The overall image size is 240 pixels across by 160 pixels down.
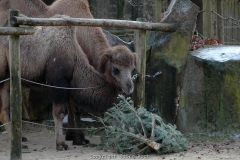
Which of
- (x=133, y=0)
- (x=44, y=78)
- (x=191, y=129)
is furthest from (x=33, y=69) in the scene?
(x=133, y=0)

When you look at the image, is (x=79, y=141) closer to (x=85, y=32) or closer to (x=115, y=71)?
(x=115, y=71)

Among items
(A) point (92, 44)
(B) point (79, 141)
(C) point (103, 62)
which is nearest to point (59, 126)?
(B) point (79, 141)

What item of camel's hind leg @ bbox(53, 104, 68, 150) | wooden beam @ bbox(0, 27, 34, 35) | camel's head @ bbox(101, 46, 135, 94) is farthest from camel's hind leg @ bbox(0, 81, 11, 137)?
wooden beam @ bbox(0, 27, 34, 35)

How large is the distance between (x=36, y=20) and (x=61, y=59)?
956 mm

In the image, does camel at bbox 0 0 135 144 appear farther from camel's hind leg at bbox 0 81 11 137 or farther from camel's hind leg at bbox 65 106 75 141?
camel's hind leg at bbox 0 81 11 137

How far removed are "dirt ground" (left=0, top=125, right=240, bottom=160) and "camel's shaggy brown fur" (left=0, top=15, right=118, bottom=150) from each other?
34 centimetres

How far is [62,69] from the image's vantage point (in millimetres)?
7867

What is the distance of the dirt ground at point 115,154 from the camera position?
6.96m

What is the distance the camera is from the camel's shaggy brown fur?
311 inches

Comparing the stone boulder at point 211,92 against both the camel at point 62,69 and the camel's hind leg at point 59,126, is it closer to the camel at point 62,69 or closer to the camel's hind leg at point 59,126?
the camel at point 62,69

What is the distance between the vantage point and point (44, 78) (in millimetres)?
8109

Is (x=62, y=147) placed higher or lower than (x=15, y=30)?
lower

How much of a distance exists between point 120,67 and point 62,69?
827mm

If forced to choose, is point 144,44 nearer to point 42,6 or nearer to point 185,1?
point 185,1
